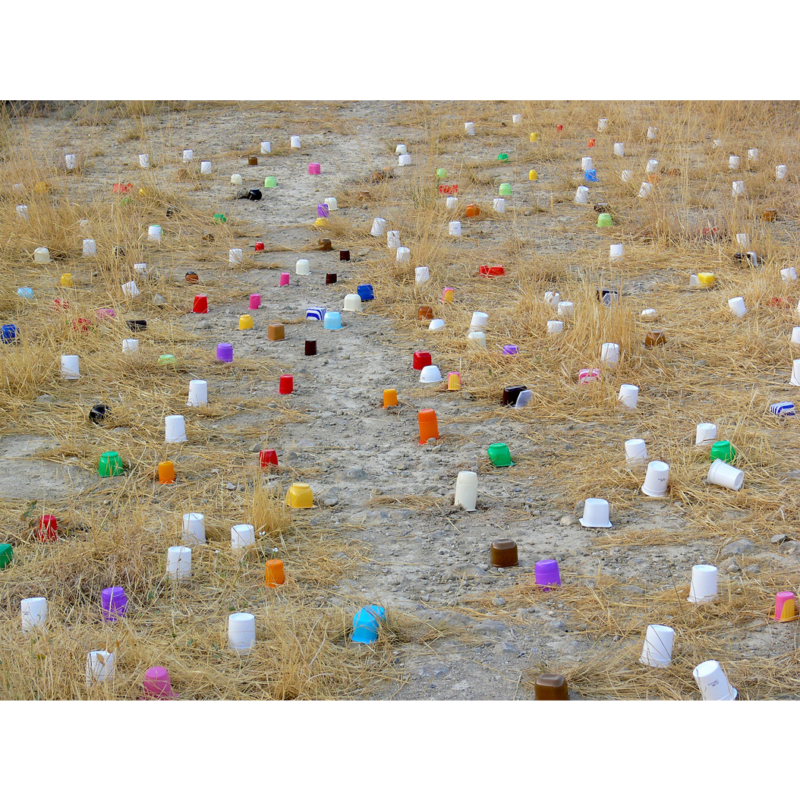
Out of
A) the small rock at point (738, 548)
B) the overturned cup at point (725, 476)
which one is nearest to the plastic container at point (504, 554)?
the small rock at point (738, 548)

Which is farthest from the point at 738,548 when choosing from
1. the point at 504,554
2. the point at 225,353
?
the point at 225,353

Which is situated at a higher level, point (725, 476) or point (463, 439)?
point (725, 476)

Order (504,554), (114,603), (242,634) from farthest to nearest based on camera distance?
1. (504,554)
2. (114,603)
3. (242,634)

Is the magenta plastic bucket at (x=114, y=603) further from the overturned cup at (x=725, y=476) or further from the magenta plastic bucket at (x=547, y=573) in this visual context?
the overturned cup at (x=725, y=476)

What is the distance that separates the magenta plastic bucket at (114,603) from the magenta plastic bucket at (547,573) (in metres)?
1.33

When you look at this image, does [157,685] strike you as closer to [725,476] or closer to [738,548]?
[738,548]

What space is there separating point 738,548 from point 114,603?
82.5 inches

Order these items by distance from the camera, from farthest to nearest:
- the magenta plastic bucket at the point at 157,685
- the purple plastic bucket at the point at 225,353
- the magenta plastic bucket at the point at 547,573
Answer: the purple plastic bucket at the point at 225,353
the magenta plastic bucket at the point at 547,573
the magenta plastic bucket at the point at 157,685

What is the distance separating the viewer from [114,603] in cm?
283

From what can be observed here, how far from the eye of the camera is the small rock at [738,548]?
3.11 meters

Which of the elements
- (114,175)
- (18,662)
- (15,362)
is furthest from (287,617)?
(114,175)

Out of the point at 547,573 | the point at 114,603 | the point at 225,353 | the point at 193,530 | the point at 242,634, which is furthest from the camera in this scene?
the point at 225,353

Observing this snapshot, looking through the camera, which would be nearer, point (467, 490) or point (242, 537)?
point (242, 537)

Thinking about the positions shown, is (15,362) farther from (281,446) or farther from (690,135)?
(690,135)
